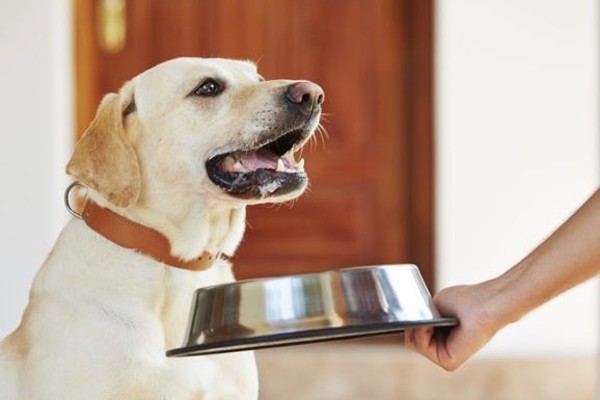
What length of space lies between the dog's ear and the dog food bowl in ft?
1.32

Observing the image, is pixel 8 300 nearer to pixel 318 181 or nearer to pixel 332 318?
pixel 318 181

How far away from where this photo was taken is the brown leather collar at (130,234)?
6.08ft

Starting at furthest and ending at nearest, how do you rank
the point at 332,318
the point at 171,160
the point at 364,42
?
1. the point at 364,42
2. the point at 171,160
3. the point at 332,318

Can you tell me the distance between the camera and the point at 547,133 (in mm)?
3994

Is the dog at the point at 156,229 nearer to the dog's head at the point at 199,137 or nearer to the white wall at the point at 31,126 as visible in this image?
the dog's head at the point at 199,137

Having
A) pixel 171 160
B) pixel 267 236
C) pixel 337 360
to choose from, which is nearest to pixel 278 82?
pixel 171 160

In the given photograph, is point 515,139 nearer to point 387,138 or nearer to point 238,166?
point 387,138

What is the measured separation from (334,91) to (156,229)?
2217mm

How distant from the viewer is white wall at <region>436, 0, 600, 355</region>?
3.95 m

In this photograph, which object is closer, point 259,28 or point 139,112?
point 139,112

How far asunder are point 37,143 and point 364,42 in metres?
1.11

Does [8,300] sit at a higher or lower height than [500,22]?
lower

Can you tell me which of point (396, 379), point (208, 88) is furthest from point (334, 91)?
point (208, 88)

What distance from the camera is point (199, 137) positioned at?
196 centimetres
